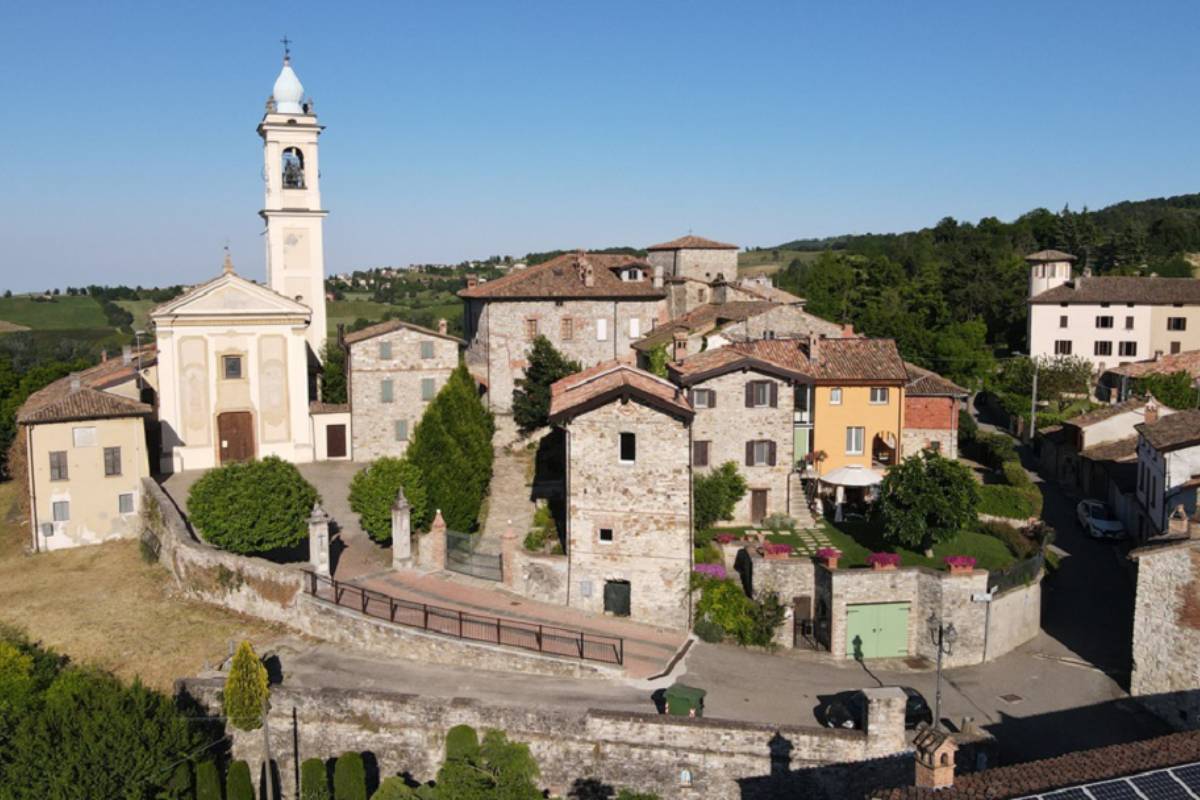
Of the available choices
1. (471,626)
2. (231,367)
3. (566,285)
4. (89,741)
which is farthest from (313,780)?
(566,285)

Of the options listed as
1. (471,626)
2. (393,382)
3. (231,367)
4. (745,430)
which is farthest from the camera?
(393,382)

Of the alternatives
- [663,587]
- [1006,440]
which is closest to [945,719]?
[663,587]

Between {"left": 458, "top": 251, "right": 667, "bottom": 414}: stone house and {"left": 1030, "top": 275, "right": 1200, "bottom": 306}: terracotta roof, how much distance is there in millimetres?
27713

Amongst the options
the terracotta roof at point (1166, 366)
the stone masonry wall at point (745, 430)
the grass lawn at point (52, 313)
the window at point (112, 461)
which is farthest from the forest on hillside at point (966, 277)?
the grass lawn at point (52, 313)

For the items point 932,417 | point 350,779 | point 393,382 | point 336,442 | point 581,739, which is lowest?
point 350,779

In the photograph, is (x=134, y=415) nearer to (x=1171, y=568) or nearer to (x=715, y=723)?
(x=715, y=723)

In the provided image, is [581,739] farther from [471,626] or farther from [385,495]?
[385,495]

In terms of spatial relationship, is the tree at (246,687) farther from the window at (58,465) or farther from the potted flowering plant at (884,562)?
the window at (58,465)

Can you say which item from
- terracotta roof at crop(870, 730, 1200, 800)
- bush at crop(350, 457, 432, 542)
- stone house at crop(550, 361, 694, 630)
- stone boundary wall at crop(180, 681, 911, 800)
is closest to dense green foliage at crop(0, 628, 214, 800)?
stone boundary wall at crop(180, 681, 911, 800)

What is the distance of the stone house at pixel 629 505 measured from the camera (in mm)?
27266

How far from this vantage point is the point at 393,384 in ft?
140

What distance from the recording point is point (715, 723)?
21.0 meters

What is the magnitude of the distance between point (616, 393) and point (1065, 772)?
14413 mm

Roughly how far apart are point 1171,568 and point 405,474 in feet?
67.0
